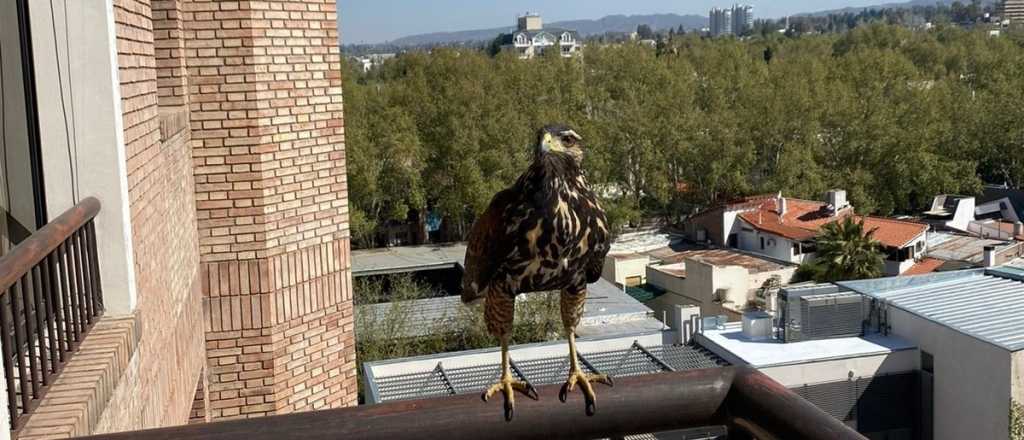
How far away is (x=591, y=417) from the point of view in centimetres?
204

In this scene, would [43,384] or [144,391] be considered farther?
[144,391]

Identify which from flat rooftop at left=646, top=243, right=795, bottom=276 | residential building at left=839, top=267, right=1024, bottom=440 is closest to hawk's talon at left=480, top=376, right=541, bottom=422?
residential building at left=839, top=267, right=1024, bottom=440

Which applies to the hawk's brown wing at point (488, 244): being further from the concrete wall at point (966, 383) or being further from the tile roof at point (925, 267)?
the tile roof at point (925, 267)

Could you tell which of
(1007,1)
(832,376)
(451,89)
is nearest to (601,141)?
(451,89)

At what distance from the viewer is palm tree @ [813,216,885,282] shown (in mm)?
28188

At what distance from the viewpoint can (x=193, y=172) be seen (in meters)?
5.96

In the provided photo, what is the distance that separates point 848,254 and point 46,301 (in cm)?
2753

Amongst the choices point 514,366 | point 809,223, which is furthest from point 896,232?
point 514,366

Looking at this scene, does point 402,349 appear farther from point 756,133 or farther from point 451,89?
point 756,133

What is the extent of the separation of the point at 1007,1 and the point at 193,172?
621 ft

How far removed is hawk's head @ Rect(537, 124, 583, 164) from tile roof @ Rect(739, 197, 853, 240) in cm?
2955

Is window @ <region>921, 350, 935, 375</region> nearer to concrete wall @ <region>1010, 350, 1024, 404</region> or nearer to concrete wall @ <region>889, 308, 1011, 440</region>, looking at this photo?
concrete wall @ <region>889, 308, 1011, 440</region>

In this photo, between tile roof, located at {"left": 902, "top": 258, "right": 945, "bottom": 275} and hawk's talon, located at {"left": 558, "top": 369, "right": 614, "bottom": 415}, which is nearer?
hawk's talon, located at {"left": 558, "top": 369, "right": 614, "bottom": 415}

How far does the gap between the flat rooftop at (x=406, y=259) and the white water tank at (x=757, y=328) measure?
10872 millimetres
